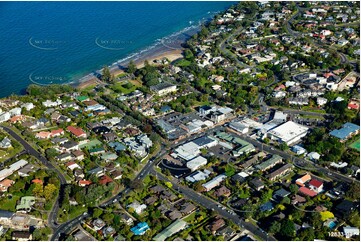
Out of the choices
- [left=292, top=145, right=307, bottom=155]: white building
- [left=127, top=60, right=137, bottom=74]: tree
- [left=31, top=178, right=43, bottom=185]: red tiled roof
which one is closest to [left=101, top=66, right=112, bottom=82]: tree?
[left=127, top=60, right=137, bottom=74]: tree

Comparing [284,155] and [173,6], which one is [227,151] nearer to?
[284,155]

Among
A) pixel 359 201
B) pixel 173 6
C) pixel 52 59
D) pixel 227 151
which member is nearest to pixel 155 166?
pixel 227 151

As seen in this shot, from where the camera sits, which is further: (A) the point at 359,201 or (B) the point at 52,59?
(B) the point at 52,59

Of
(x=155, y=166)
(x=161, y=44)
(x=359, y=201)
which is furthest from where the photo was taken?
(x=161, y=44)

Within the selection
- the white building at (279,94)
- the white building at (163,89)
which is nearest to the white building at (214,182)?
the white building at (279,94)

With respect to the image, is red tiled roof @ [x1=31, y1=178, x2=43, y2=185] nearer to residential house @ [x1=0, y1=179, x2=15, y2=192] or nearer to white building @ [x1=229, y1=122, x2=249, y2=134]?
residential house @ [x1=0, y1=179, x2=15, y2=192]

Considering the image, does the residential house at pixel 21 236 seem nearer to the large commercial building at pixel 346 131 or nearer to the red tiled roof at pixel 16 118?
the red tiled roof at pixel 16 118
